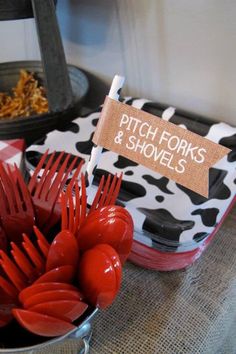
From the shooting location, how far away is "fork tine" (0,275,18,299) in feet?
0.95

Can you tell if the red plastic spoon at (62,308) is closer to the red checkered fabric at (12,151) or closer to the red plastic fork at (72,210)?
the red plastic fork at (72,210)

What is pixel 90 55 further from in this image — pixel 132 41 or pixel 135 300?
pixel 135 300

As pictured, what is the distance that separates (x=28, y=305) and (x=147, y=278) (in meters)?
0.26

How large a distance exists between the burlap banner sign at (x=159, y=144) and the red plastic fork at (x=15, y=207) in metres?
0.10

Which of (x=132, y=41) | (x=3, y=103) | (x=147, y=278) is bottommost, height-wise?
(x=147, y=278)

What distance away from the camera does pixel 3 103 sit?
2.86 ft

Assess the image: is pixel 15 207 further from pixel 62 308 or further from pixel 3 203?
pixel 62 308

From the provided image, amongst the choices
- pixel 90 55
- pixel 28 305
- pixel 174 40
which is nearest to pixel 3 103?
pixel 90 55

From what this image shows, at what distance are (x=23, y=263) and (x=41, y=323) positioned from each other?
0.05m

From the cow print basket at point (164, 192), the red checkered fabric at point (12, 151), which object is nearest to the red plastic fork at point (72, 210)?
the cow print basket at point (164, 192)

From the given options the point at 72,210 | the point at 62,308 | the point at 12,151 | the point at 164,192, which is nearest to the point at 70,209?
the point at 72,210

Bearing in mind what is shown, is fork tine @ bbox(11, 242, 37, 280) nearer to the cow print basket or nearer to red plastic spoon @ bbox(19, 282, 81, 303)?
red plastic spoon @ bbox(19, 282, 81, 303)

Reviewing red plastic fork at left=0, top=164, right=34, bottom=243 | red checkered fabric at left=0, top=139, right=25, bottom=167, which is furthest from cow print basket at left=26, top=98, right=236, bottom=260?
red plastic fork at left=0, top=164, right=34, bottom=243

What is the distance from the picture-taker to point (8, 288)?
0.96ft
